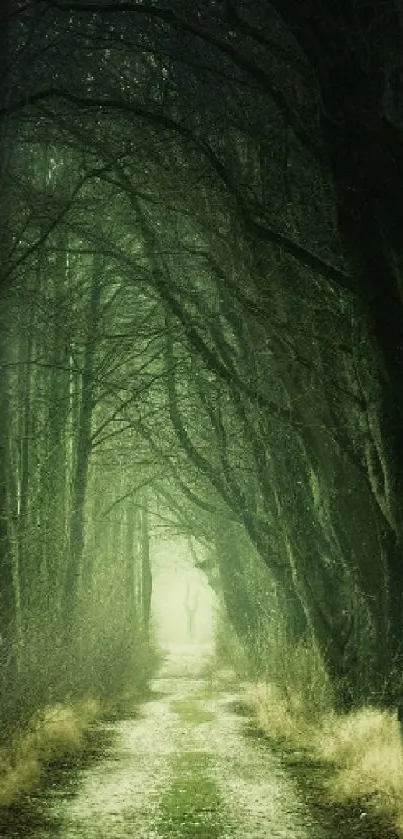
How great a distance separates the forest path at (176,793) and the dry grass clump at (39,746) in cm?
29

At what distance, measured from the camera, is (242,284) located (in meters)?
12.3

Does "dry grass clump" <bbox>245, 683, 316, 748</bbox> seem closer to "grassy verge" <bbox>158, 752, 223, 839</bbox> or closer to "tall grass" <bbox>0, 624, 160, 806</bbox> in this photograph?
"grassy verge" <bbox>158, 752, 223, 839</bbox>

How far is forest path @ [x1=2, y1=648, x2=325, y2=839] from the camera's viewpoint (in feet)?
23.2

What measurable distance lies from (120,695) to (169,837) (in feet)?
39.9

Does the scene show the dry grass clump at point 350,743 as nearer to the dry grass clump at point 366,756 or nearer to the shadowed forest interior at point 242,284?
the dry grass clump at point 366,756

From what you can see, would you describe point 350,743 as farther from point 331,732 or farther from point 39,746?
point 39,746

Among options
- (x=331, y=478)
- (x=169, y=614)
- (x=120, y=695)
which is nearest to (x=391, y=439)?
(x=331, y=478)

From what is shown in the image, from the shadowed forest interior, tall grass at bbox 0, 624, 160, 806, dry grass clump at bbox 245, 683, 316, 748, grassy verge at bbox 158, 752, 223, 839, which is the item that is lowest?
dry grass clump at bbox 245, 683, 316, 748

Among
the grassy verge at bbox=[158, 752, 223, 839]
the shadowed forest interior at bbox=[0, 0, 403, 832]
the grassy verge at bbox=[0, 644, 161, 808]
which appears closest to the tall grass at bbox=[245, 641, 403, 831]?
the shadowed forest interior at bbox=[0, 0, 403, 832]

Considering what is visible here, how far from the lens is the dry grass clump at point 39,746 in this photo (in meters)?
8.54

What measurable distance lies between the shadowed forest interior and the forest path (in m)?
1.07

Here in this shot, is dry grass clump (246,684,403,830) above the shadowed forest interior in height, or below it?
below

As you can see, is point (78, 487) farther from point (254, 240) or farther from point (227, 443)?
point (254, 240)

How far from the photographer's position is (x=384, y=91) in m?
7.55
